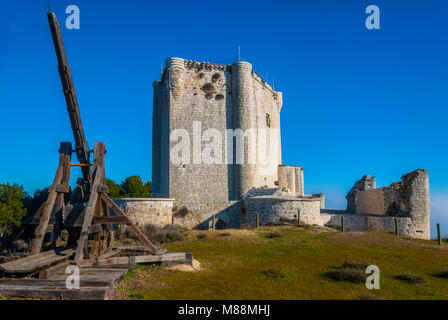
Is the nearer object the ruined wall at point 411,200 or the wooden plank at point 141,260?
the wooden plank at point 141,260

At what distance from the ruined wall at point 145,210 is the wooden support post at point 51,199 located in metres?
13.7

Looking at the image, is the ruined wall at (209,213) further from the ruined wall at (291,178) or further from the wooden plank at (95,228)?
the wooden plank at (95,228)

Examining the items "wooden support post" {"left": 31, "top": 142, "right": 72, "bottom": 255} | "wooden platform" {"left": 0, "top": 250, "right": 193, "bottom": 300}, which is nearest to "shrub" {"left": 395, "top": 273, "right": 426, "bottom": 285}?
"wooden platform" {"left": 0, "top": 250, "right": 193, "bottom": 300}

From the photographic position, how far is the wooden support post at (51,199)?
10.0 m

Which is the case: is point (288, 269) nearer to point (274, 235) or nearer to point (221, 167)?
point (274, 235)

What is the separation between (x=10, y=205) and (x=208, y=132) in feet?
66.7

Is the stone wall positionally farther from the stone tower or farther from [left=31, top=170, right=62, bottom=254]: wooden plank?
[left=31, top=170, right=62, bottom=254]: wooden plank

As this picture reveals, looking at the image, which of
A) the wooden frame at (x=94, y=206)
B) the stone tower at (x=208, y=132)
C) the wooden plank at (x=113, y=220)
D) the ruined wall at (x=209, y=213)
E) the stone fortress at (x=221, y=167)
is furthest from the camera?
the stone tower at (x=208, y=132)

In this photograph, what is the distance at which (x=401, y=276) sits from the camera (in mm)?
10047

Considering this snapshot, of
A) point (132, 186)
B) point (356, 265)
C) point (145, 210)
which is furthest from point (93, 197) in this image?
point (132, 186)

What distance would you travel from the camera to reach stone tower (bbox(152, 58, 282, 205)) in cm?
2881

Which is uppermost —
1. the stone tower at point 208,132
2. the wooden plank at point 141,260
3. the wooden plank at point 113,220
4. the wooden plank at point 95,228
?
the stone tower at point 208,132

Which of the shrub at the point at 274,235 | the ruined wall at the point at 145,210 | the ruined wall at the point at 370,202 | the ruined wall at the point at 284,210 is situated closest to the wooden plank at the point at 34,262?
the shrub at the point at 274,235

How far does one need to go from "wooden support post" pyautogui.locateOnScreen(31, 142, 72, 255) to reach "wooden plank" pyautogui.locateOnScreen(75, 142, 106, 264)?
38.8 inches
